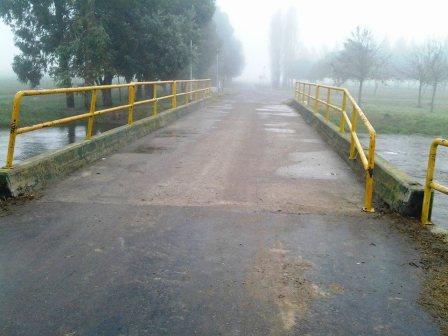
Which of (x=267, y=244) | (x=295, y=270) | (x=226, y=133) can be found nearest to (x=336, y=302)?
(x=295, y=270)

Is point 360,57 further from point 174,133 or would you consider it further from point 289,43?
point 289,43

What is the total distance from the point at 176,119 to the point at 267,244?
1123cm

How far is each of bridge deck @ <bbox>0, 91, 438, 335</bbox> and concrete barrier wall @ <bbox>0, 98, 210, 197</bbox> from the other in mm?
253

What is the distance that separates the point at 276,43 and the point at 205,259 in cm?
8247

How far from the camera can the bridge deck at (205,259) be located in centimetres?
315

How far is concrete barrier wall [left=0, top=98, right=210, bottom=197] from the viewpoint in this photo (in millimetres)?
5590

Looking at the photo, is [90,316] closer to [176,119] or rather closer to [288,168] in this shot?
[288,168]

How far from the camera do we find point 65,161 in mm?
6977

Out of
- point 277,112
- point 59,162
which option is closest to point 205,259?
point 59,162

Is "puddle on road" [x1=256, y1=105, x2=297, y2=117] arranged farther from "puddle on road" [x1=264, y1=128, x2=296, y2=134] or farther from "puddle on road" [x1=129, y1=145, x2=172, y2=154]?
"puddle on road" [x1=129, y1=145, x2=172, y2=154]

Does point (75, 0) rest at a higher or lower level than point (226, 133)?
higher

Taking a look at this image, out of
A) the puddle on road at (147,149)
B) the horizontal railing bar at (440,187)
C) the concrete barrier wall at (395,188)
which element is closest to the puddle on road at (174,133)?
the puddle on road at (147,149)

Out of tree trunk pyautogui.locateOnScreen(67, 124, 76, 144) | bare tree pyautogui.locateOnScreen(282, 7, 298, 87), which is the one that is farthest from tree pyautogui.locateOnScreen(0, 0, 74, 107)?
bare tree pyautogui.locateOnScreen(282, 7, 298, 87)

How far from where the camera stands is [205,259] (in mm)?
4109
